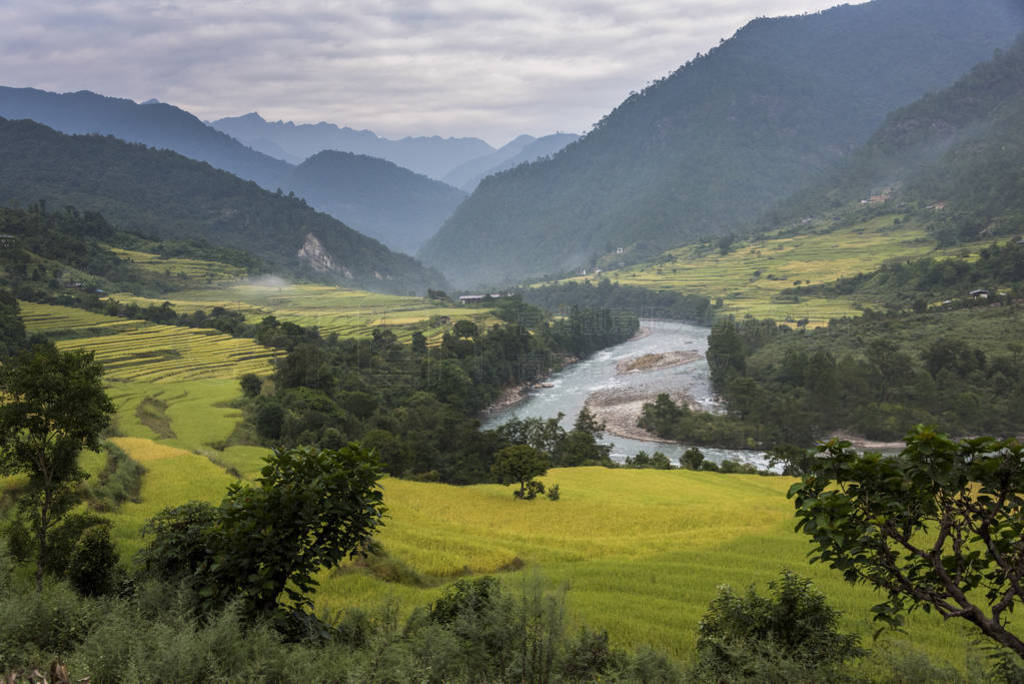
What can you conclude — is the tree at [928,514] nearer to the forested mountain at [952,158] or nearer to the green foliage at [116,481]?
the green foliage at [116,481]

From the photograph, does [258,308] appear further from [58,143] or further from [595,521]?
[58,143]

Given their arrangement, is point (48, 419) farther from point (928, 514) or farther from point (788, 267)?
point (788, 267)

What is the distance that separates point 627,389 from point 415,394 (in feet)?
79.5

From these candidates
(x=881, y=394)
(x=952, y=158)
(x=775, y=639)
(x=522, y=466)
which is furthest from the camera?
(x=952, y=158)

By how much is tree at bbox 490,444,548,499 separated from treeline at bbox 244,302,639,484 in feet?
15.2

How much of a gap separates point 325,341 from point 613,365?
119ft

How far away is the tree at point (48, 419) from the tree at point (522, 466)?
1586cm

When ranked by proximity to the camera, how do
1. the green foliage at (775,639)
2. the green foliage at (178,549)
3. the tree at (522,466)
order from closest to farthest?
the green foliage at (775,639), the green foliage at (178,549), the tree at (522,466)

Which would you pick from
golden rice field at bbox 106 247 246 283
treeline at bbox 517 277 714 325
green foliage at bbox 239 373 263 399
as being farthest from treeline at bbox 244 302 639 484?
golden rice field at bbox 106 247 246 283

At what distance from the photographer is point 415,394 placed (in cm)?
4834

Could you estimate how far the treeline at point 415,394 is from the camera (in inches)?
1217

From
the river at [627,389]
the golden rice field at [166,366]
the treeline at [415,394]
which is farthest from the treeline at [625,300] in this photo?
the golden rice field at [166,366]

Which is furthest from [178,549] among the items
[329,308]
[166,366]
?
[329,308]

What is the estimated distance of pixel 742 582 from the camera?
11.3 m
